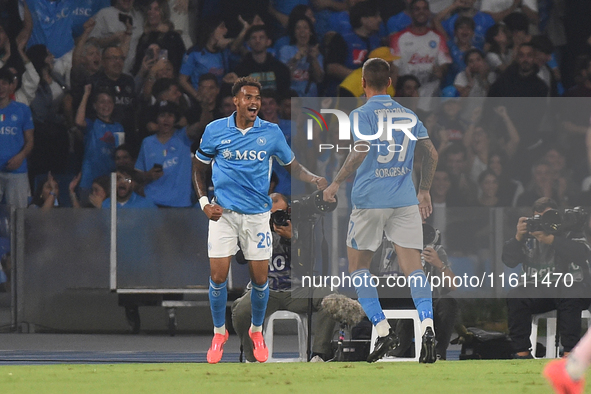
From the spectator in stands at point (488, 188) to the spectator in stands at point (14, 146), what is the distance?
509cm

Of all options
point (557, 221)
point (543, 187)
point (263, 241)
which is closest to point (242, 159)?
point (263, 241)

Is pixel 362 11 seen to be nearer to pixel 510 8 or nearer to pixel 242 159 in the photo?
pixel 510 8

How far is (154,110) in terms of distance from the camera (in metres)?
10.6

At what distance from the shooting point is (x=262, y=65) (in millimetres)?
10586

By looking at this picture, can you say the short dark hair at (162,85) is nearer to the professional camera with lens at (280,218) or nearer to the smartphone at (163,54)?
the smartphone at (163,54)

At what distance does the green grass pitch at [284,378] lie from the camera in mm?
4957

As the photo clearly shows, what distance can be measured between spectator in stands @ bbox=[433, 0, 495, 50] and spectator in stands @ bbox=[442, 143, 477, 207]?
2.47m

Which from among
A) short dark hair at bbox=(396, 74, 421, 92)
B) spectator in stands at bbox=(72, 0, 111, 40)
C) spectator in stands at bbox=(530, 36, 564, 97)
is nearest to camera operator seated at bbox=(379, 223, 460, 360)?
short dark hair at bbox=(396, 74, 421, 92)

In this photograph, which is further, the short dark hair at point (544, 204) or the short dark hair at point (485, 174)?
the short dark hair at point (485, 174)

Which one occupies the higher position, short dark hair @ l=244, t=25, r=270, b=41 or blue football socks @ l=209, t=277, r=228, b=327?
short dark hair @ l=244, t=25, r=270, b=41

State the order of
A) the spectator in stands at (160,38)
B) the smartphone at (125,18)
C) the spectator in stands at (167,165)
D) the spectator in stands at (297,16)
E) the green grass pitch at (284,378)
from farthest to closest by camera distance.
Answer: the smartphone at (125,18) < the spectator in stands at (160,38) < the spectator in stands at (297,16) < the spectator in stands at (167,165) < the green grass pitch at (284,378)

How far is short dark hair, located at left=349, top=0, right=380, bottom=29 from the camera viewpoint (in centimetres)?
1084

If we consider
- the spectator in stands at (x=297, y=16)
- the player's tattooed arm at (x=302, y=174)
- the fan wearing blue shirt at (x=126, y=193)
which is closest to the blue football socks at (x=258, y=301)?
the player's tattooed arm at (x=302, y=174)

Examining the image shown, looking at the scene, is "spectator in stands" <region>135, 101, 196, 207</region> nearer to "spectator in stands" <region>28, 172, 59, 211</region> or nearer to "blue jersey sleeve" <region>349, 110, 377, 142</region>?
"spectator in stands" <region>28, 172, 59, 211</region>
